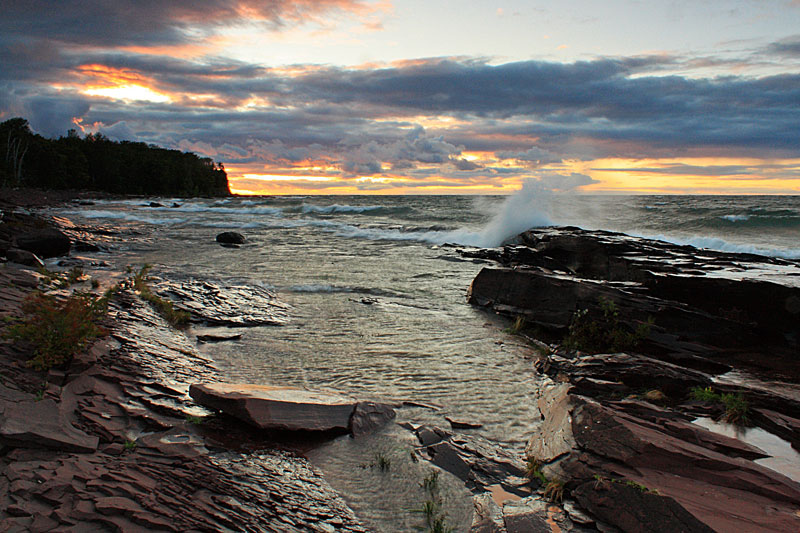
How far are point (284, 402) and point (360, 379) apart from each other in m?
2.06

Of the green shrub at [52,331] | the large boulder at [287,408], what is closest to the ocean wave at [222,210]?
the green shrub at [52,331]

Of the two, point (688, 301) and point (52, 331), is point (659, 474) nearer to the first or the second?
point (688, 301)

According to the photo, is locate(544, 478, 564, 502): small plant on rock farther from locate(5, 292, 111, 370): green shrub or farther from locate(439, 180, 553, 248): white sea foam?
locate(439, 180, 553, 248): white sea foam

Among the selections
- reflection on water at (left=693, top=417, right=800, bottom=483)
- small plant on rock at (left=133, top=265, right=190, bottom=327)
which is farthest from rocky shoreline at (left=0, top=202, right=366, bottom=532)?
reflection on water at (left=693, top=417, right=800, bottom=483)

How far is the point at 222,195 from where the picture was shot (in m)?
140

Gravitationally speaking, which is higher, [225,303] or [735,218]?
[735,218]

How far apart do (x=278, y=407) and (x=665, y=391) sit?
5064 millimetres

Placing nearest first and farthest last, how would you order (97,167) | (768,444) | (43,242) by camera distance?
(768,444)
(43,242)
(97,167)

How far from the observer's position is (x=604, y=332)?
Answer: 349 inches

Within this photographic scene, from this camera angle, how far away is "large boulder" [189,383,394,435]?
17.0ft

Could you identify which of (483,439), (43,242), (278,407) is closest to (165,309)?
(278,407)

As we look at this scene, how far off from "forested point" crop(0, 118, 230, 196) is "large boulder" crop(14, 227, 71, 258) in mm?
62953

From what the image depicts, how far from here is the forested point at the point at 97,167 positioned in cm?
7788

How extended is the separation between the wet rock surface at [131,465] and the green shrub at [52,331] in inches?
5.5
